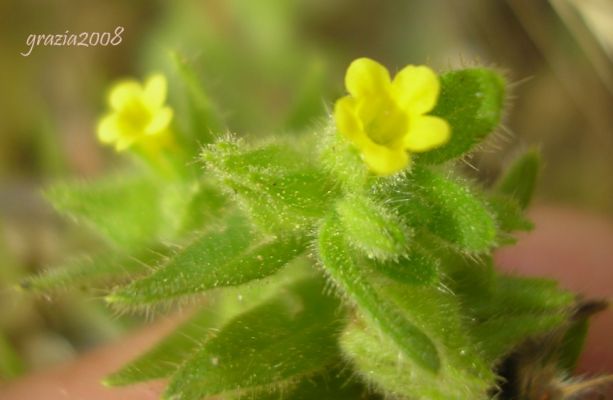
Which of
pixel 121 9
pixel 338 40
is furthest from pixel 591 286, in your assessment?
pixel 121 9

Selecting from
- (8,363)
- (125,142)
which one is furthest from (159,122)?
(8,363)

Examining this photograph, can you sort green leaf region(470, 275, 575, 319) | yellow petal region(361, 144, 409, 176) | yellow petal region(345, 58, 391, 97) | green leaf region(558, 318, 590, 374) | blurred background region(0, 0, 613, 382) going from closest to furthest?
1. yellow petal region(361, 144, 409, 176)
2. yellow petal region(345, 58, 391, 97)
3. green leaf region(470, 275, 575, 319)
4. green leaf region(558, 318, 590, 374)
5. blurred background region(0, 0, 613, 382)

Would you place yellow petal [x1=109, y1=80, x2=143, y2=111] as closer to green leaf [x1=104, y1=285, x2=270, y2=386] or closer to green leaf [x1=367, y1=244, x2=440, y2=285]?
green leaf [x1=104, y1=285, x2=270, y2=386]

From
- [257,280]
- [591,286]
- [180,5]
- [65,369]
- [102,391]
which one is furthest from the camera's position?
[180,5]

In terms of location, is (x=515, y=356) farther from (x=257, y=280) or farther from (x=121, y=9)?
(x=121, y=9)

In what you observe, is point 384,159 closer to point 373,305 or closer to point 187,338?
point 373,305

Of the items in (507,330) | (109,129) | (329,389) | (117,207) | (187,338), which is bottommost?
(507,330)

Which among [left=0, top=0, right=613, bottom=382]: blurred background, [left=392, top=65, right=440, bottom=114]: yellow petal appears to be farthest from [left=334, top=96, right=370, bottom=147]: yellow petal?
[left=0, top=0, right=613, bottom=382]: blurred background
